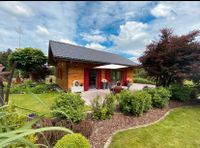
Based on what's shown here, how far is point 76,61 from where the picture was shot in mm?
13000

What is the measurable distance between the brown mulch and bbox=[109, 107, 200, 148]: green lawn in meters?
0.33

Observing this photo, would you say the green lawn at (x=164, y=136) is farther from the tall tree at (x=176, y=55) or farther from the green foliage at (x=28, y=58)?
the green foliage at (x=28, y=58)

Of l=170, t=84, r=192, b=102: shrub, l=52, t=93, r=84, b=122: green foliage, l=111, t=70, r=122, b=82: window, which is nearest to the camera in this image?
l=52, t=93, r=84, b=122: green foliage

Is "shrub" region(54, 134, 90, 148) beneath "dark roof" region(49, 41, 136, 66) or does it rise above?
beneath

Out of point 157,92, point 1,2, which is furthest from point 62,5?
point 157,92

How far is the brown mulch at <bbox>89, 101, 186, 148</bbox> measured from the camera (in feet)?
14.0

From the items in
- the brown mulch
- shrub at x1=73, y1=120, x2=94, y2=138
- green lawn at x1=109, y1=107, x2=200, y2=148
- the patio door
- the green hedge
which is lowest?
green lawn at x1=109, y1=107, x2=200, y2=148

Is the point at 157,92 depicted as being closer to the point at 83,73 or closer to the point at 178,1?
the point at 178,1

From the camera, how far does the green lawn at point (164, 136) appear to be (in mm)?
4165

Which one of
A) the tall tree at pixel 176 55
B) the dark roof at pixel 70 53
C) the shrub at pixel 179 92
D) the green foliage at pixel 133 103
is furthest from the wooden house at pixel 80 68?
the green foliage at pixel 133 103

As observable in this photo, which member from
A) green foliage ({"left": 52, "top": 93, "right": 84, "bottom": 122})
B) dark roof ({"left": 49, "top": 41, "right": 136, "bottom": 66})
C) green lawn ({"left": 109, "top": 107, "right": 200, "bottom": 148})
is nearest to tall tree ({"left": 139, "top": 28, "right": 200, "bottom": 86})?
green lawn ({"left": 109, "top": 107, "right": 200, "bottom": 148})

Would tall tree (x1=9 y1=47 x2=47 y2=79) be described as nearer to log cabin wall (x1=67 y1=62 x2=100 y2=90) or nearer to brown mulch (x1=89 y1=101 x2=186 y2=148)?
log cabin wall (x1=67 y1=62 x2=100 y2=90)

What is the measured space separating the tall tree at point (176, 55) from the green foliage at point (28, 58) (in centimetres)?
1358

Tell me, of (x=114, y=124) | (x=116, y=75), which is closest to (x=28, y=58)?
(x=116, y=75)
